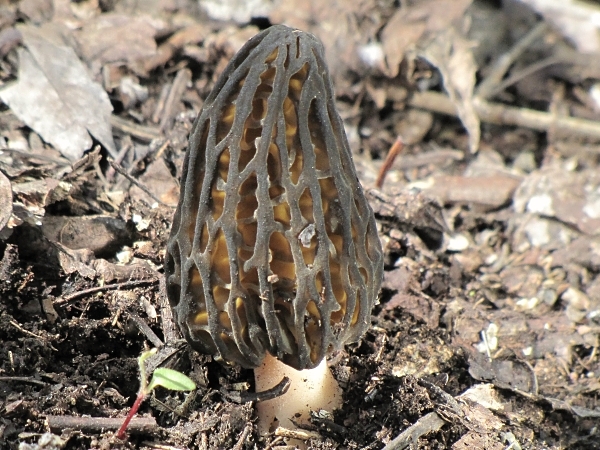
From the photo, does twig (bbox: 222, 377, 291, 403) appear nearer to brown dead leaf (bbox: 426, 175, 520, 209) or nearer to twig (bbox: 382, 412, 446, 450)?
twig (bbox: 382, 412, 446, 450)

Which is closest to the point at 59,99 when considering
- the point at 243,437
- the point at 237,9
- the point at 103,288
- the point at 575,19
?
the point at 103,288

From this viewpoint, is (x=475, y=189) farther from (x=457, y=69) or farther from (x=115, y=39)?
(x=115, y=39)

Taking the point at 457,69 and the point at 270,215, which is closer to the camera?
the point at 270,215

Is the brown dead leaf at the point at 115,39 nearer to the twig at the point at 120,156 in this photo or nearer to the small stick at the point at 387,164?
the twig at the point at 120,156

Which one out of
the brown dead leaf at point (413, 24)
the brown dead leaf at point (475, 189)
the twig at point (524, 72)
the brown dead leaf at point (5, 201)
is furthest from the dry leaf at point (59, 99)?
the twig at point (524, 72)

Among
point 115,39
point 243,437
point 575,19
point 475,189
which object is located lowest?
point 243,437

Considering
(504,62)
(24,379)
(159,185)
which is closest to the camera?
(24,379)

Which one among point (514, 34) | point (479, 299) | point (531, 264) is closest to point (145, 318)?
point (479, 299)
